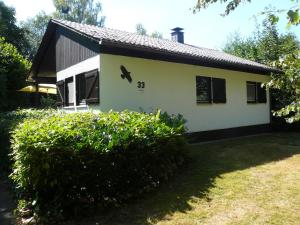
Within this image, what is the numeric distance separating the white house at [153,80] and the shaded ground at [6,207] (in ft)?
11.5

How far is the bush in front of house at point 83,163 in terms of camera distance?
14.4 ft

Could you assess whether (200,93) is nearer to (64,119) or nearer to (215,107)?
(215,107)

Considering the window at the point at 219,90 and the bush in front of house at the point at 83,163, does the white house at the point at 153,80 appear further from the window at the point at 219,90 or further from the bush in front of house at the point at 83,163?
the bush in front of house at the point at 83,163

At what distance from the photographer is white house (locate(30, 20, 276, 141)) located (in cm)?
878

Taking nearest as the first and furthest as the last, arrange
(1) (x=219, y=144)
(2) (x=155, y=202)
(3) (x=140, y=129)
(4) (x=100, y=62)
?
(2) (x=155, y=202) → (3) (x=140, y=129) → (4) (x=100, y=62) → (1) (x=219, y=144)

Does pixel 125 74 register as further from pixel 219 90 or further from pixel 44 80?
pixel 44 80

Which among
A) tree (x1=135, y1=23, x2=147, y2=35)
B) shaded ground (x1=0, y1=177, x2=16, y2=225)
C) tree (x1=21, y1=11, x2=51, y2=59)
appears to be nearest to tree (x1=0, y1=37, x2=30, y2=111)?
shaded ground (x1=0, y1=177, x2=16, y2=225)

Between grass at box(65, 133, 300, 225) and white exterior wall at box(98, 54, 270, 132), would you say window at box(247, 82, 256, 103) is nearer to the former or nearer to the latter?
white exterior wall at box(98, 54, 270, 132)

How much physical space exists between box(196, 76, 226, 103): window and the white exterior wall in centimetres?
19

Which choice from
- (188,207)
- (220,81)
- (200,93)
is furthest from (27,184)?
(220,81)

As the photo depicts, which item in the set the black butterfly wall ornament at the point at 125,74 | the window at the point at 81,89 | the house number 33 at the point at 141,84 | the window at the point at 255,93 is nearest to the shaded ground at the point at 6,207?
the window at the point at 81,89

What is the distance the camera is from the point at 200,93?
1132 cm

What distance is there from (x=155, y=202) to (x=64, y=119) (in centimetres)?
220

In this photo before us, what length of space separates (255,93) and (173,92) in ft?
18.7
